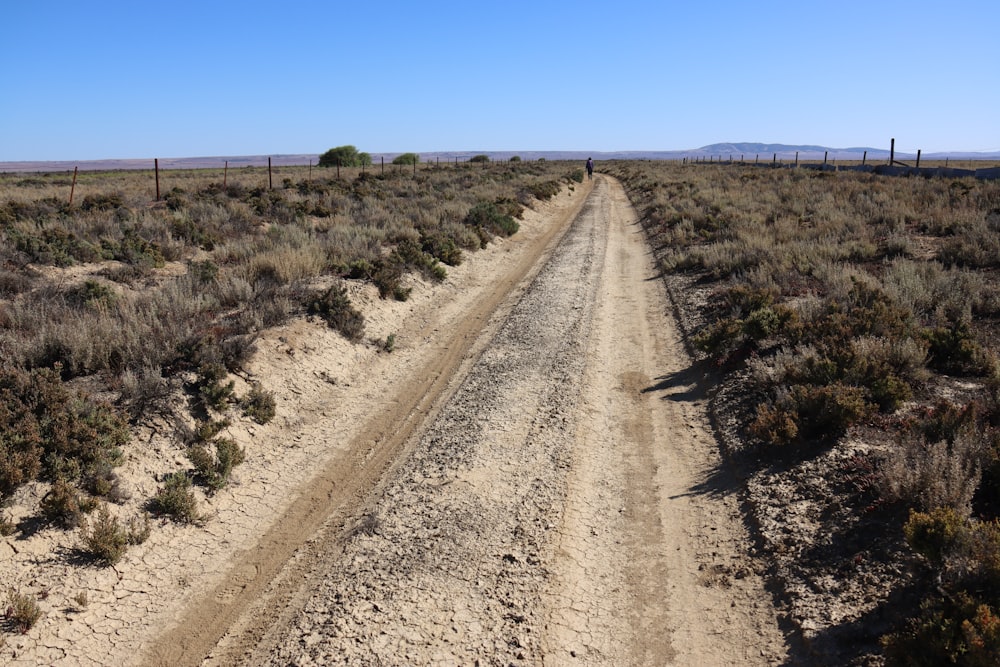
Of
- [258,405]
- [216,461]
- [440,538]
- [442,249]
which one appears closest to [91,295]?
[258,405]

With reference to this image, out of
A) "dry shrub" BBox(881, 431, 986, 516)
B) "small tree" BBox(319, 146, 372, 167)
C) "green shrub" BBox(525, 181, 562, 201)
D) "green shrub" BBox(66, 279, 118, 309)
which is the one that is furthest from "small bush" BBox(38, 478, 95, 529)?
"small tree" BBox(319, 146, 372, 167)

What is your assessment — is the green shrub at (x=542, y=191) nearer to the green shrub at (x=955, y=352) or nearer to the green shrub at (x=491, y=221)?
the green shrub at (x=491, y=221)

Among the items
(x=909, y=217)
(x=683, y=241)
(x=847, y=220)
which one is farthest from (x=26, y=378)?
(x=909, y=217)

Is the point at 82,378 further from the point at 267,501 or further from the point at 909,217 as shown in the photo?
the point at 909,217

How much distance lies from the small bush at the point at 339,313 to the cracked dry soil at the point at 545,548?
2168 mm

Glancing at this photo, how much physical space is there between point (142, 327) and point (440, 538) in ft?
16.7

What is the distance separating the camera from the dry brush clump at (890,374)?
3832 mm

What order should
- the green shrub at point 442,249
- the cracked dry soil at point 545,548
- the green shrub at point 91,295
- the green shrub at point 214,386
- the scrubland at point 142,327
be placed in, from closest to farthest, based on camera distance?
1. the cracked dry soil at point 545,548
2. the scrubland at point 142,327
3. the green shrub at point 214,386
4. the green shrub at point 91,295
5. the green shrub at point 442,249

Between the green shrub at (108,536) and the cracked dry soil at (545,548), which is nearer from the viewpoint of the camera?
the cracked dry soil at (545,548)

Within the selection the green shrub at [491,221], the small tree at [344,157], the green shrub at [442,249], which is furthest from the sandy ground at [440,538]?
the small tree at [344,157]

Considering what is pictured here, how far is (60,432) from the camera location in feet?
16.9

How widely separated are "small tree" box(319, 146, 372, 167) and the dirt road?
77020mm

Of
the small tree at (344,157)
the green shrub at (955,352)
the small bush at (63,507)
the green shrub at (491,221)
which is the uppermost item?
the small tree at (344,157)

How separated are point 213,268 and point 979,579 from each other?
11498mm
